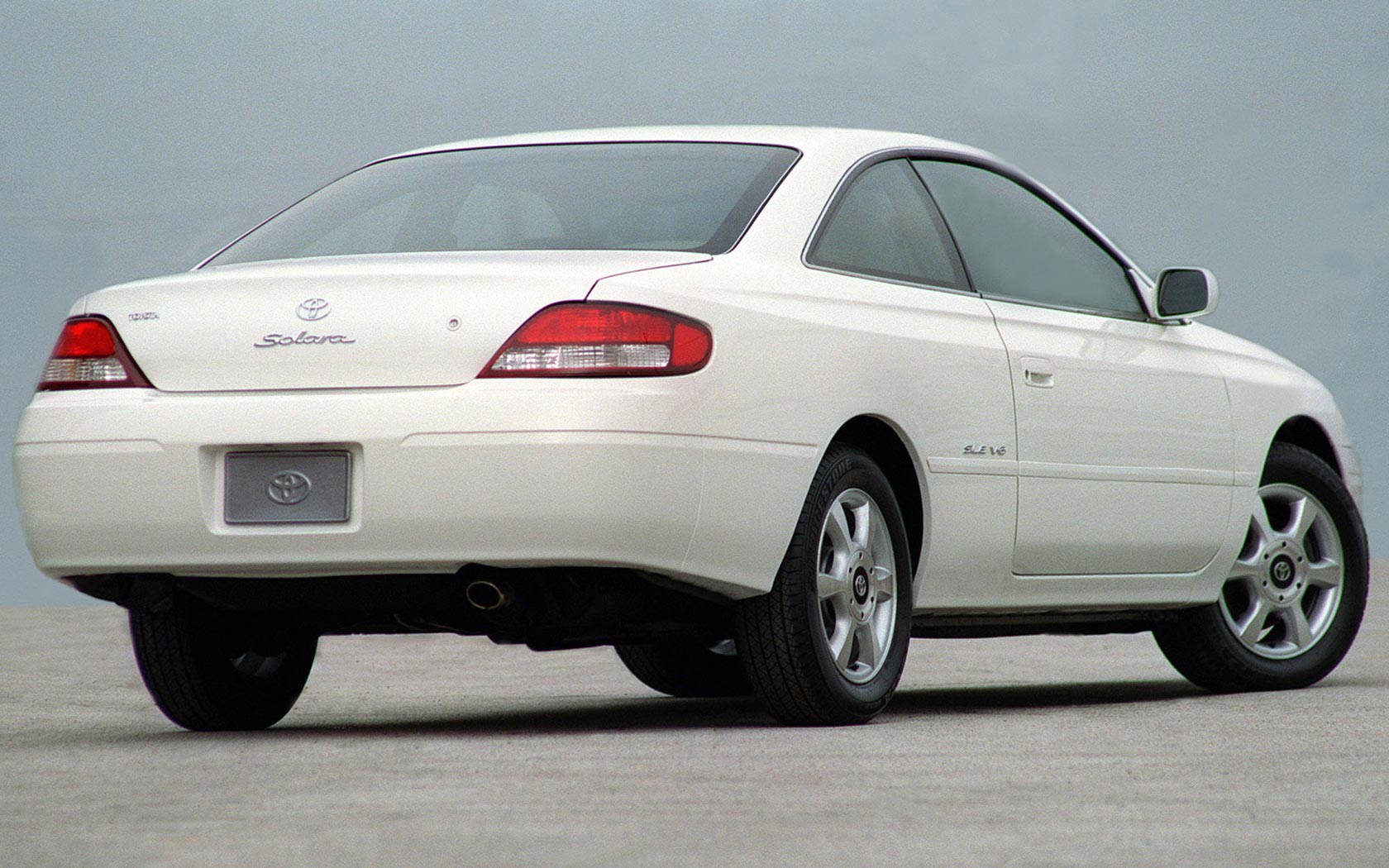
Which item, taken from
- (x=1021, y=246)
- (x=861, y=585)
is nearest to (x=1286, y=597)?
(x=1021, y=246)

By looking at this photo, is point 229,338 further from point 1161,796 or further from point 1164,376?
point 1164,376

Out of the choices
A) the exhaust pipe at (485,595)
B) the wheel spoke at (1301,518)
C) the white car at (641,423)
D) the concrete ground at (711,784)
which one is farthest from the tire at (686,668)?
the exhaust pipe at (485,595)

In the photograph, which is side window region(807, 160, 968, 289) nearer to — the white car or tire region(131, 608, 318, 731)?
the white car

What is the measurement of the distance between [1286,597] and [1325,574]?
194mm

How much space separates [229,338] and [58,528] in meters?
0.61

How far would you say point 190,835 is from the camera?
3.60 meters

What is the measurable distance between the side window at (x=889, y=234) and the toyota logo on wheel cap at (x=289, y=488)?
4.49ft

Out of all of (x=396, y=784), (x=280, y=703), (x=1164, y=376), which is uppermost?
(x=1164, y=376)

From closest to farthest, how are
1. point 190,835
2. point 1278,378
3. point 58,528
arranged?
point 190,835 → point 58,528 → point 1278,378

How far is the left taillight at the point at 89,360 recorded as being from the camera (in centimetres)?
507

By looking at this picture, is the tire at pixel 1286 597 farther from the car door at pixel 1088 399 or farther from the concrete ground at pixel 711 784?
the car door at pixel 1088 399

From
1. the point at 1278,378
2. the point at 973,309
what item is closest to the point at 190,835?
the point at 973,309

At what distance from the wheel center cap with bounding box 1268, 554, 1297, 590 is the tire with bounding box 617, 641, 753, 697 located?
5.66ft

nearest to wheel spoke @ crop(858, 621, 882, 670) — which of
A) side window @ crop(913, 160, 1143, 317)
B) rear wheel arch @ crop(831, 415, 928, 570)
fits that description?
rear wheel arch @ crop(831, 415, 928, 570)
